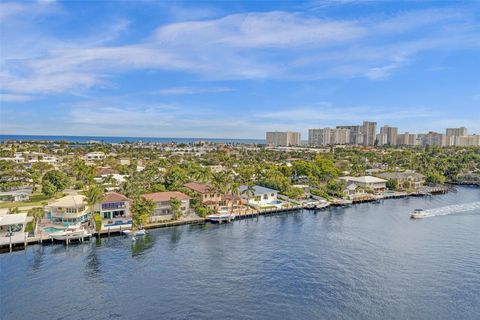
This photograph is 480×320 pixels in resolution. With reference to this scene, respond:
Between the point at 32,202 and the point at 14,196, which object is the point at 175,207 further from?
the point at 14,196

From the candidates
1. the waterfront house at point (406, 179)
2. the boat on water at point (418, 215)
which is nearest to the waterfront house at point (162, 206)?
the boat on water at point (418, 215)

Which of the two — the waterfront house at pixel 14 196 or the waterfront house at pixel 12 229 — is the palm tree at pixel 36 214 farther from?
the waterfront house at pixel 14 196

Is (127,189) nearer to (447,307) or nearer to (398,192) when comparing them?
(447,307)

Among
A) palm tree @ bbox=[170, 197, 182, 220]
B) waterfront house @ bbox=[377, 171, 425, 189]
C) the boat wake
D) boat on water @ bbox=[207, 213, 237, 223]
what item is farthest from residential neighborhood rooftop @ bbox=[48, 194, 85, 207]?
waterfront house @ bbox=[377, 171, 425, 189]

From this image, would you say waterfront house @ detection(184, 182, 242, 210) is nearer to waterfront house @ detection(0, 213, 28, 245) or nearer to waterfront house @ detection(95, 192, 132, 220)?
waterfront house @ detection(95, 192, 132, 220)

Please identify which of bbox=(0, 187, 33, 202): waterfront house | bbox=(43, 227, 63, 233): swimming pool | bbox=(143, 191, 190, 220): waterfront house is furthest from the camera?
bbox=(0, 187, 33, 202): waterfront house

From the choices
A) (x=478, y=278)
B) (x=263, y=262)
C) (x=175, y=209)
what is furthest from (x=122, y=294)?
(x=478, y=278)

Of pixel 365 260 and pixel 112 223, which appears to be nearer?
pixel 365 260
